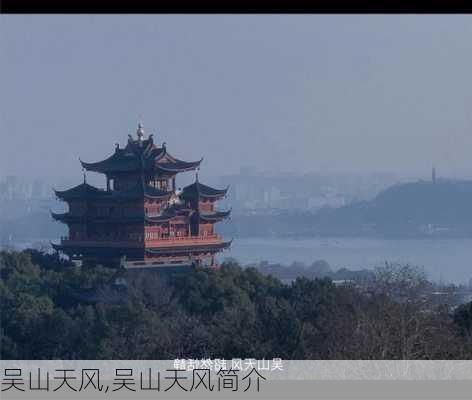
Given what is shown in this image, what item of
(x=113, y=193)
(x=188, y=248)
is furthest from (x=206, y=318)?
(x=113, y=193)

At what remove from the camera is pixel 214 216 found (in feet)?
33.9

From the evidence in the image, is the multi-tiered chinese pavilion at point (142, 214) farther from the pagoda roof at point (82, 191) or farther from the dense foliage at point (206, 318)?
the dense foliage at point (206, 318)

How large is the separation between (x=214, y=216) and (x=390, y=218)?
1791 mm

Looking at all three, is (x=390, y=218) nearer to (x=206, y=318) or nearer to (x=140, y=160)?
(x=140, y=160)

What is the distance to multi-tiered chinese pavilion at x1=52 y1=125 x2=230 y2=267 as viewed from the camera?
33.1ft

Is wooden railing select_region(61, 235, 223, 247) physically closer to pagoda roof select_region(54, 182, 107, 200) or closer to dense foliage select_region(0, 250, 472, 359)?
dense foliage select_region(0, 250, 472, 359)

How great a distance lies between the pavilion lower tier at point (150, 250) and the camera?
10094 millimetres

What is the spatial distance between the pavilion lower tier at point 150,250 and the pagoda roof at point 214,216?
193 mm

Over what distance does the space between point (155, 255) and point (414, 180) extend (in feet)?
8.67

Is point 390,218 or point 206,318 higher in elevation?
point 390,218

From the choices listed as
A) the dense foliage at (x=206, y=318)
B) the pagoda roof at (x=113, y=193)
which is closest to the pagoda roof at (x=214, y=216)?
the pagoda roof at (x=113, y=193)

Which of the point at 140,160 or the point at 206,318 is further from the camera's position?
the point at 140,160

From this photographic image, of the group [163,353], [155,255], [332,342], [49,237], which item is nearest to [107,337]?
[163,353]

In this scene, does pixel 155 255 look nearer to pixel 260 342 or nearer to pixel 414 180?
pixel 414 180
